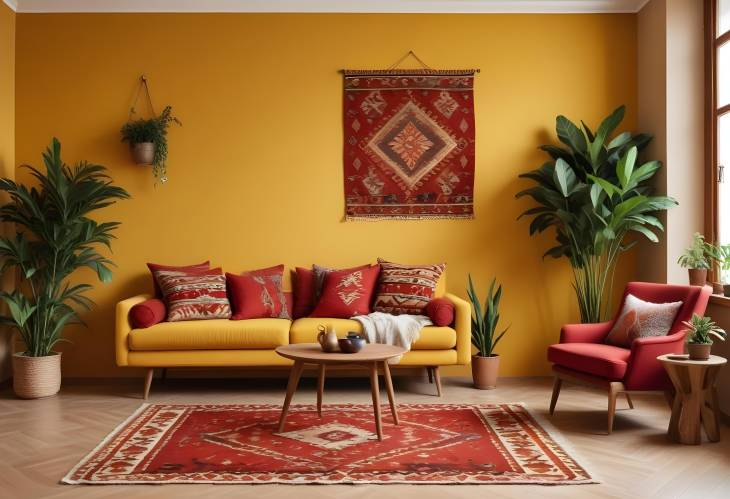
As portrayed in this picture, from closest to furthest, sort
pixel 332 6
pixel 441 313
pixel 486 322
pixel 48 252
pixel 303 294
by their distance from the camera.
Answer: pixel 441 313 → pixel 48 252 → pixel 486 322 → pixel 303 294 → pixel 332 6

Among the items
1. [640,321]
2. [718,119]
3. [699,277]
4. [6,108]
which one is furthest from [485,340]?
[6,108]

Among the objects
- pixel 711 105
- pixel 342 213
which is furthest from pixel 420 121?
pixel 711 105

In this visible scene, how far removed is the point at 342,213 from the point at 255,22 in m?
1.77

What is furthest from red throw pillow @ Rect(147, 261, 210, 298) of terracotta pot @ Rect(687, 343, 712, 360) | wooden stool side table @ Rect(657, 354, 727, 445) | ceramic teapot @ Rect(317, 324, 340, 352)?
terracotta pot @ Rect(687, 343, 712, 360)

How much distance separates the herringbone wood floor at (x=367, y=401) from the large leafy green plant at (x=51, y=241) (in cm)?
57

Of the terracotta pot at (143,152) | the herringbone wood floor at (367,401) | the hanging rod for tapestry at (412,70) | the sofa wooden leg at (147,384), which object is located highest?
the hanging rod for tapestry at (412,70)

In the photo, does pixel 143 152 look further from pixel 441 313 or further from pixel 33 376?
pixel 441 313

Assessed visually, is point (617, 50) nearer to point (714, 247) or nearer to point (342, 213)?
point (714, 247)

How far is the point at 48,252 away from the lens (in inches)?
215

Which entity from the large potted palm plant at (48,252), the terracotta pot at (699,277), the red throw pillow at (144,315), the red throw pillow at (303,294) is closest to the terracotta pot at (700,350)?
the terracotta pot at (699,277)

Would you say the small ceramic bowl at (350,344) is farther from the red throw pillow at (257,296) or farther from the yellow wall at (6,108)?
the yellow wall at (6,108)

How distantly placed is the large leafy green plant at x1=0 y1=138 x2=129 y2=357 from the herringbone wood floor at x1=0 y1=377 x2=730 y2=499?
57 cm

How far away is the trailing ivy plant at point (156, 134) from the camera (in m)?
5.79

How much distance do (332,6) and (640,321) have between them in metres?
3.51
